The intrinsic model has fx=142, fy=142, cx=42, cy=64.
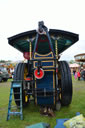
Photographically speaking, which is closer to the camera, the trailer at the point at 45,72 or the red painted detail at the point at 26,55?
the trailer at the point at 45,72

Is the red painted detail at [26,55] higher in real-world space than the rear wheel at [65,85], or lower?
higher

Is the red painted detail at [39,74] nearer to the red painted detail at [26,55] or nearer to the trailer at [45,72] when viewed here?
the trailer at [45,72]

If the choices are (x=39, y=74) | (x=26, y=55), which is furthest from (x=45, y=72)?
(x=26, y=55)

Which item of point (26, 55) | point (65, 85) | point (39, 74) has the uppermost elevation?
point (26, 55)

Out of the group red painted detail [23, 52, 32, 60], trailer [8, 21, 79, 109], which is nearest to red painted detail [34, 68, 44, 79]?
trailer [8, 21, 79, 109]

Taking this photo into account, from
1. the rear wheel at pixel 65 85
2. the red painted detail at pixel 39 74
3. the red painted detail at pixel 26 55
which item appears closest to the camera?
the red painted detail at pixel 39 74

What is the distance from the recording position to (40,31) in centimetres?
370

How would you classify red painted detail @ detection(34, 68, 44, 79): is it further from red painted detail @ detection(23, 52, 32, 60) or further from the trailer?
red painted detail @ detection(23, 52, 32, 60)

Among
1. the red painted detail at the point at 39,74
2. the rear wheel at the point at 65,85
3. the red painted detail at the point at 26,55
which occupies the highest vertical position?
the red painted detail at the point at 26,55

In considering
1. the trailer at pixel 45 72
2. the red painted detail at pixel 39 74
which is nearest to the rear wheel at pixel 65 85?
the trailer at pixel 45 72

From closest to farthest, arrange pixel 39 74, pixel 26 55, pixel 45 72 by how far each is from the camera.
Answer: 1. pixel 39 74
2. pixel 45 72
3. pixel 26 55

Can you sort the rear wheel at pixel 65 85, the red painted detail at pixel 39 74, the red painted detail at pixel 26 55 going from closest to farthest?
the red painted detail at pixel 39 74 < the rear wheel at pixel 65 85 < the red painted detail at pixel 26 55

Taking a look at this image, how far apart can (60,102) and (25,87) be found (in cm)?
113

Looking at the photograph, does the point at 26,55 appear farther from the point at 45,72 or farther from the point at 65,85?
the point at 65,85
